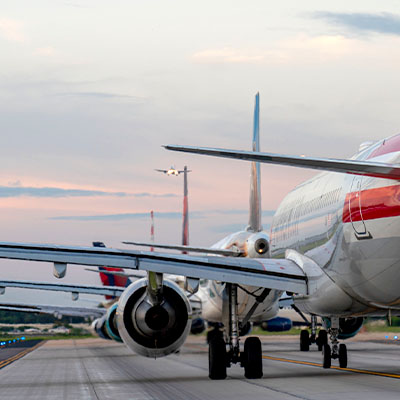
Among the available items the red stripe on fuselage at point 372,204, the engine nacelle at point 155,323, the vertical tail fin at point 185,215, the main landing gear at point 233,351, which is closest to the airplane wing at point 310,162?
the red stripe on fuselage at point 372,204

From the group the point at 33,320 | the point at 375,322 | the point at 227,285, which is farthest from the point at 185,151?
the point at 33,320

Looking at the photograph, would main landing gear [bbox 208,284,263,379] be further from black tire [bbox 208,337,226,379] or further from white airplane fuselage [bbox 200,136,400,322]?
white airplane fuselage [bbox 200,136,400,322]

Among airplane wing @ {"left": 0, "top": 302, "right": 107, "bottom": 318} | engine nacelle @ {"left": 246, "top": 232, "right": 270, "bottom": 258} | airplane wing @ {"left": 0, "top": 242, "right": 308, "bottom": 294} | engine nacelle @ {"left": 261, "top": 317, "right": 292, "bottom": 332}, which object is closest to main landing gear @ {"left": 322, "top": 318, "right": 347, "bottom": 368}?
airplane wing @ {"left": 0, "top": 242, "right": 308, "bottom": 294}

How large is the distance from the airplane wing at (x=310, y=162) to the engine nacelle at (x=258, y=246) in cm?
1172

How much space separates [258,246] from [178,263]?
388 inches

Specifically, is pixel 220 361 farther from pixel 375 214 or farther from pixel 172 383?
pixel 375 214

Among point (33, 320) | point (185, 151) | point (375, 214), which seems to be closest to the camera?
point (185, 151)

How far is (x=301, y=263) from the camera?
17500 millimetres

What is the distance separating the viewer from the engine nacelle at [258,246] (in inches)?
974

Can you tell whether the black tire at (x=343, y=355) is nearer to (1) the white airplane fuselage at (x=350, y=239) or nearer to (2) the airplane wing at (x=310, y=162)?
(1) the white airplane fuselage at (x=350, y=239)

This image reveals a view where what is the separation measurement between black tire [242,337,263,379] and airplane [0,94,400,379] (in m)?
0.02

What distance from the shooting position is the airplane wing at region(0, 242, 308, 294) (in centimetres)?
1370

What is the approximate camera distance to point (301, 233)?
1805cm

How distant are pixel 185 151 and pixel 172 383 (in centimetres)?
722
